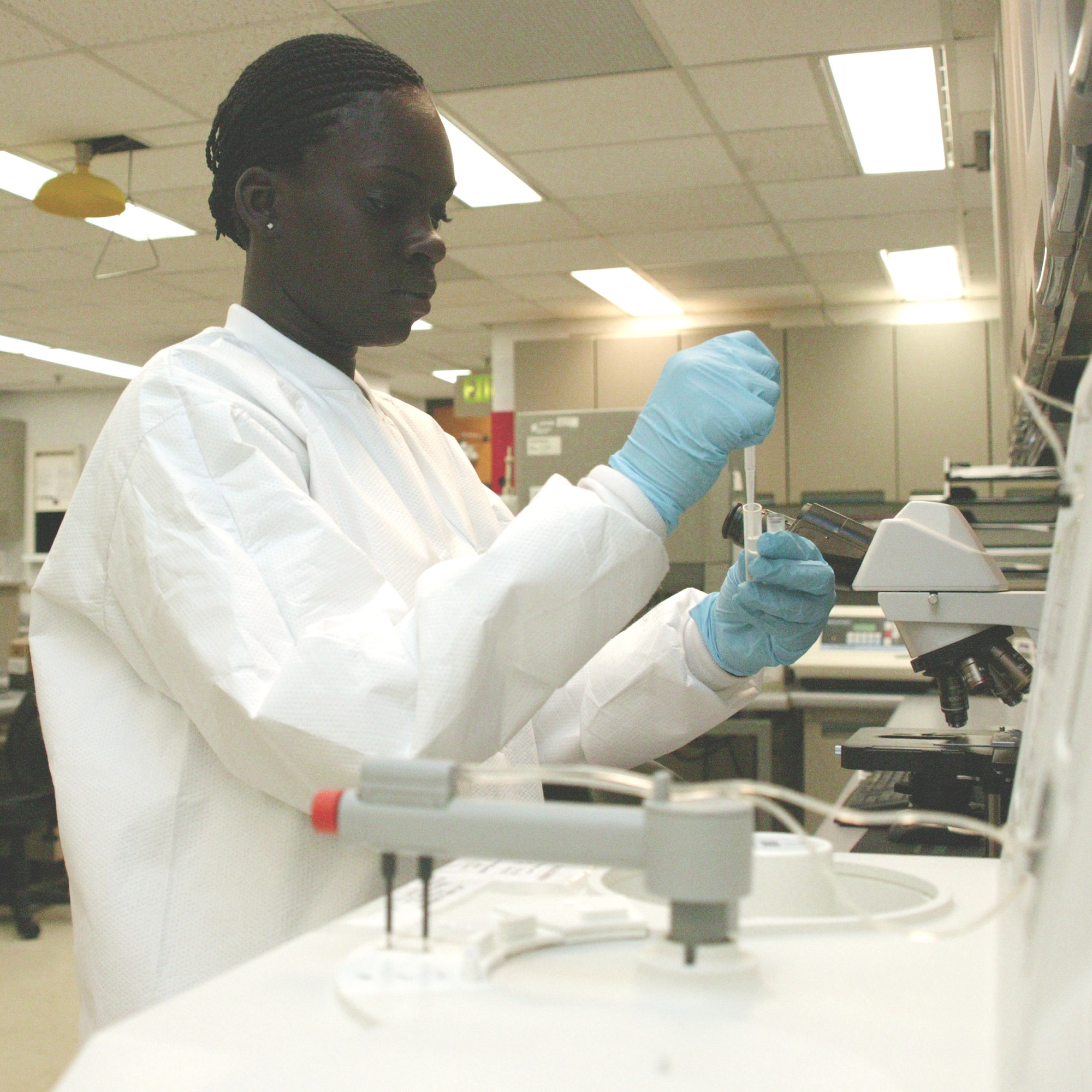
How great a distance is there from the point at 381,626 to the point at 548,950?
0.37 m

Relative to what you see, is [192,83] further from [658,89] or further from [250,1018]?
[250,1018]

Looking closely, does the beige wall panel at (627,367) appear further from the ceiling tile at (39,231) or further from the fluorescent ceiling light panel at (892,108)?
the ceiling tile at (39,231)

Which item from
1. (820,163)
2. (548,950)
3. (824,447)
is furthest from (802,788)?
(548,950)

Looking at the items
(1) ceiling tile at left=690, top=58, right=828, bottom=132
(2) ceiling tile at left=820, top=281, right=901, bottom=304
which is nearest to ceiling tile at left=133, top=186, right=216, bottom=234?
(1) ceiling tile at left=690, top=58, right=828, bottom=132

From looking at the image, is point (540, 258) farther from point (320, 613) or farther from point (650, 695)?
point (320, 613)

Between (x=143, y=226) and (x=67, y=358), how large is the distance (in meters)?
3.16

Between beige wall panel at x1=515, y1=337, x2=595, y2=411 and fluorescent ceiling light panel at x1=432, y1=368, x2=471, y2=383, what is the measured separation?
1.49m

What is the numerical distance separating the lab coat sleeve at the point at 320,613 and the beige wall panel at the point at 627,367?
5.28m

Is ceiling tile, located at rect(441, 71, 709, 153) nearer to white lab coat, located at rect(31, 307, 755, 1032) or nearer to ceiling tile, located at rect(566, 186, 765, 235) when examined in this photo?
ceiling tile, located at rect(566, 186, 765, 235)

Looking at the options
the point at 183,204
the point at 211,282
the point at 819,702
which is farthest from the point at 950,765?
the point at 211,282

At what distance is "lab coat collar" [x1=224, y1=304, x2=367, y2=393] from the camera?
1136mm

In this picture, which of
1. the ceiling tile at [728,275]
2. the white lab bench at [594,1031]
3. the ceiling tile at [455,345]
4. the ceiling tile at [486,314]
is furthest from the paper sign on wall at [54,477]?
the white lab bench at [594,1031]

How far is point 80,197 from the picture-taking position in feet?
10.6

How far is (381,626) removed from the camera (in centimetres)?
86
